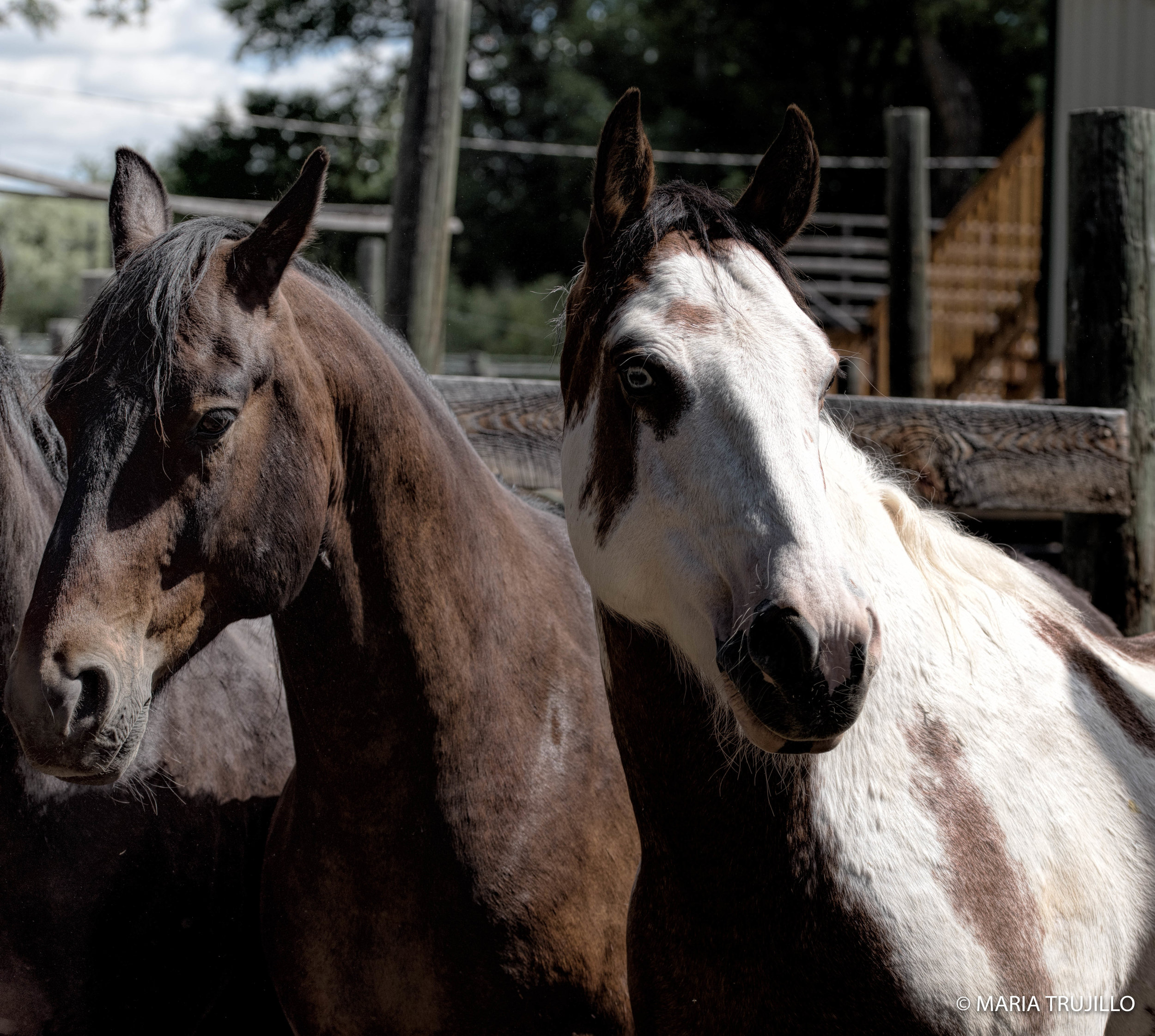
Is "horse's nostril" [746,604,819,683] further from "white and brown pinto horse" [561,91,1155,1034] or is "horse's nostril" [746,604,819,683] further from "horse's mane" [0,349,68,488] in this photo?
"horse's mane" [0,349,68,488]

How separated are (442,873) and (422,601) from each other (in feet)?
1.74

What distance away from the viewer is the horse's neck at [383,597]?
6.67 ft

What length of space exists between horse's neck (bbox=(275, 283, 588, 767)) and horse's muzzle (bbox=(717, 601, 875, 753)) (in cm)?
81

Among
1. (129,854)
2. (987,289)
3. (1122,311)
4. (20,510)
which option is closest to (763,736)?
(129,854)

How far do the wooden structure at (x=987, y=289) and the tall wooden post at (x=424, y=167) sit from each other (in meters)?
6.10

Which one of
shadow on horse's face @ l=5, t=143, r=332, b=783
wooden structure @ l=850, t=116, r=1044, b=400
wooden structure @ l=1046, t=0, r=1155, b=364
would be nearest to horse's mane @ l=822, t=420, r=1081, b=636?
shadow on horse's face @ l=5, t=143, r=332, b=783

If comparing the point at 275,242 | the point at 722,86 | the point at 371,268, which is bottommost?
the point at 275,242

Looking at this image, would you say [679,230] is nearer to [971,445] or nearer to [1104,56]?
[971,445]

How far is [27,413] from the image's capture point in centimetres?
231

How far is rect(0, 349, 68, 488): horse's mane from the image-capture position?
229 centimetres

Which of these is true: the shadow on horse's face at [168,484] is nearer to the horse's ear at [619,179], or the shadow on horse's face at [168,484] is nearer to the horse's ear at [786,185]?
the horse's ear at [619,179]

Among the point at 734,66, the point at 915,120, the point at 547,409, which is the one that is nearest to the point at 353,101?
the point at 734,66

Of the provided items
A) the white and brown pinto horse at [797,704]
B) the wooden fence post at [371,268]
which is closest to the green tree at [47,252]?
the wooden fence post at [371,268]

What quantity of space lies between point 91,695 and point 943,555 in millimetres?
1515
